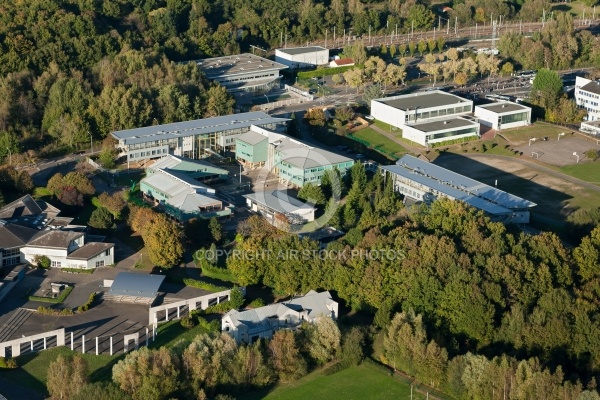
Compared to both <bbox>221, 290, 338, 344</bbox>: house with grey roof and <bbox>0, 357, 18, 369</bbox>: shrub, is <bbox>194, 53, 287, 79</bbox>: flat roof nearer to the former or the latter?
<bbox>221, 290, 338, 344</bbox>: house with grey roof

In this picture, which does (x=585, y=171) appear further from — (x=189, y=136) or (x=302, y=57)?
(x=302, y=57)

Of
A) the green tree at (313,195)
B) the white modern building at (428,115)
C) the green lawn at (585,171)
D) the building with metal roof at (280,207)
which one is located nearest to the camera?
the building with metal roof at (280,207)

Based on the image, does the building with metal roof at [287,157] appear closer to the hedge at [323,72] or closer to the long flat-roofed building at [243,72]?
the long flat-roofed building at [243,72]

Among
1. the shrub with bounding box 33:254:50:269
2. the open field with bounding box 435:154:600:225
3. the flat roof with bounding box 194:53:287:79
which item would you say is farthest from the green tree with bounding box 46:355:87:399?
the flat roof with bounding box 194:53:287:79

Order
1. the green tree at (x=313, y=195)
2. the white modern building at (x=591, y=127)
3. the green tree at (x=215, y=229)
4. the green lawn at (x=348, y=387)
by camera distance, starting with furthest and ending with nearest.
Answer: the white modern building at (x=591, y=127) → the green tree at (x=313, y=195) → the green tree at (x=215, y=229) → the green lawn at (x=348, y=387)

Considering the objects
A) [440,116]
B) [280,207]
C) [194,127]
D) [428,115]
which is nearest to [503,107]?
[440,116]

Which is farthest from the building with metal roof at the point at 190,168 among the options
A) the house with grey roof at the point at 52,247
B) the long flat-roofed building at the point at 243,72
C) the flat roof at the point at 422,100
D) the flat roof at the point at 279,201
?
the long flat-roofed building at the point at 243,72
